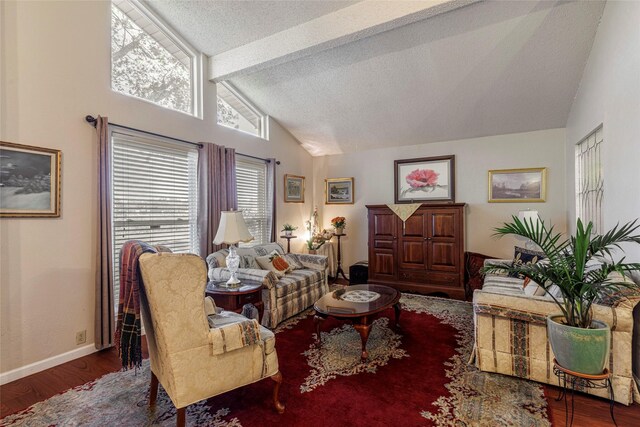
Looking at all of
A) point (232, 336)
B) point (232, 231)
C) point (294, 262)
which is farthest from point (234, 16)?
point (232, 336)

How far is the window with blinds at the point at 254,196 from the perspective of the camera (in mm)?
4836

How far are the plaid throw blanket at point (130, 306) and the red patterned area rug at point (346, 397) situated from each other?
53 cm

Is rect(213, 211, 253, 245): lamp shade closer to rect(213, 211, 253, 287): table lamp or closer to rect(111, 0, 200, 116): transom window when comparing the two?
rect(213, 211, 253, 287): table lamp

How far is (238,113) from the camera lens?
4.84 metres

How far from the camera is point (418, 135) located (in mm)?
5219

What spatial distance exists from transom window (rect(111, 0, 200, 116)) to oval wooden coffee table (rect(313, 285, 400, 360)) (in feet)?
9.93

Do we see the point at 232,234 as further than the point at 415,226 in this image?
No

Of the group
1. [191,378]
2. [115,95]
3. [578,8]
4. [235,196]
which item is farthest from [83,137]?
[578,8]

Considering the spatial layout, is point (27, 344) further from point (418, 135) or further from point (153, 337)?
point (418, 135)

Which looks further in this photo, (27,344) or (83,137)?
(83,137)

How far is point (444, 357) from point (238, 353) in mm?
1895

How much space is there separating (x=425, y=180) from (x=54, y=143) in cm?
496

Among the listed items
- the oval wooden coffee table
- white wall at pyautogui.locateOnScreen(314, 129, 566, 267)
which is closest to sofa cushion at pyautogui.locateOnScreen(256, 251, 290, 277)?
the oval wooden coffee table

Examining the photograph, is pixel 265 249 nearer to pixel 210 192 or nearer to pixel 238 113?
pixel 210 192
